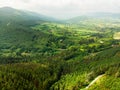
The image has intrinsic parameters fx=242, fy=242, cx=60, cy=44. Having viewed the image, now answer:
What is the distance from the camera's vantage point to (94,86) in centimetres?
17838

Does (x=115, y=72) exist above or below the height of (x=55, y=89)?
above

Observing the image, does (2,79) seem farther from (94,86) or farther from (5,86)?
(94,86)

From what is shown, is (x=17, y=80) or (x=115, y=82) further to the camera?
(x=17, y=80)

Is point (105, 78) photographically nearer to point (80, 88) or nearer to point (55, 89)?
point (80, 88)

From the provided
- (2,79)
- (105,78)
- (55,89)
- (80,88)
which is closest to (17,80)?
(2,79)

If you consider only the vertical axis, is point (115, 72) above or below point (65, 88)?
above

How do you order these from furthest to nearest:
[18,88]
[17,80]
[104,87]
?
[17,80], [18,88], [104,87]

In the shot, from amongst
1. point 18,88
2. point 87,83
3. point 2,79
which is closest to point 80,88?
point 87,83

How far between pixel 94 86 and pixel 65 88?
26.9 metres

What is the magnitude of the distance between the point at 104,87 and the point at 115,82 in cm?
967

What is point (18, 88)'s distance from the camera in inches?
7279

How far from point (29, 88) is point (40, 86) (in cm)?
1343

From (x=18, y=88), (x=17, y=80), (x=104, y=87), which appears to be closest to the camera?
(x=104, y=87)

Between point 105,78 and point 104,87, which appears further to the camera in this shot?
point 105,78
